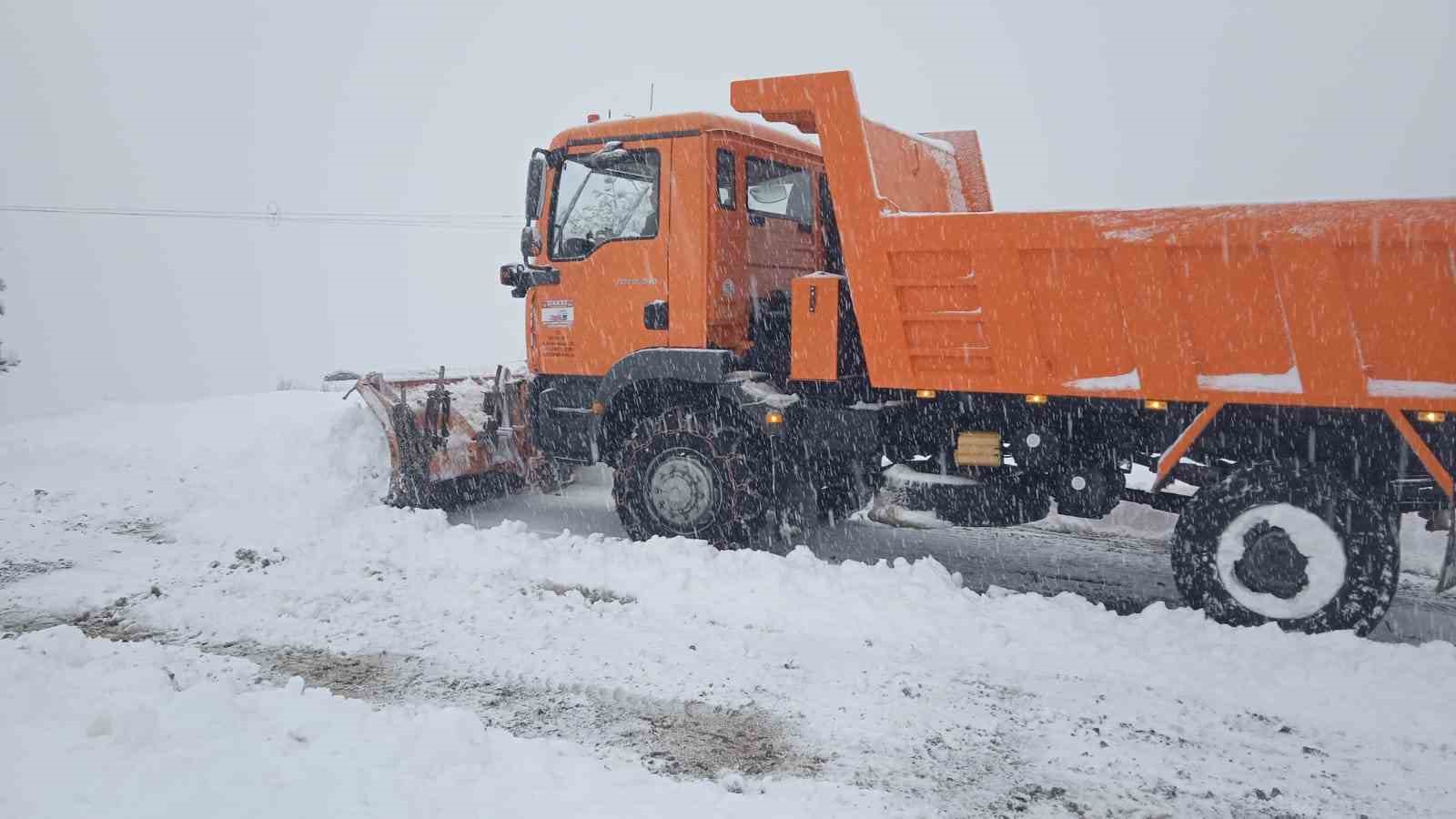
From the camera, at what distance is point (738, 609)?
5.00m

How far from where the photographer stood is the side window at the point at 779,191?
6461 millimetres

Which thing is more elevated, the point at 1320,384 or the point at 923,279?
the point at 923,279

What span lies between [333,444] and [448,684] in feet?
14.2

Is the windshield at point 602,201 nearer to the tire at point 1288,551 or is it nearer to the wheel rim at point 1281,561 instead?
the tire at point 1288,551

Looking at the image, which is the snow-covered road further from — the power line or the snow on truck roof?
the power line

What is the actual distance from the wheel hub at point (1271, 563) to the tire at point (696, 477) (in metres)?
2.74

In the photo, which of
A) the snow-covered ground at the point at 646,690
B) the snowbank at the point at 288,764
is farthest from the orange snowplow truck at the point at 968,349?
the snowbank at the point at 288,764

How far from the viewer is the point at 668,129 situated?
20.3 feet

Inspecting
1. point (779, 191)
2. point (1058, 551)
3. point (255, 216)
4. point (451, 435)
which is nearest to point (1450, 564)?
point (1058, 551)

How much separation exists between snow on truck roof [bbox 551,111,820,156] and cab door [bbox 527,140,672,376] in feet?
0.22

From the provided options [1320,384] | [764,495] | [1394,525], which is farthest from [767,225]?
[1394,525]

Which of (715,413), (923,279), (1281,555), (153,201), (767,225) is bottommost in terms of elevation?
(1281,555)

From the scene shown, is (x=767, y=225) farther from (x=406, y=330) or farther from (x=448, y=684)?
(x=406, y=330)

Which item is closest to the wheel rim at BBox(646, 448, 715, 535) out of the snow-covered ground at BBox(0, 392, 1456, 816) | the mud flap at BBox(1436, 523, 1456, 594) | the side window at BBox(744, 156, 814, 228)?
the snow-covered ground at BBox(0, 392, 1456, 816)
